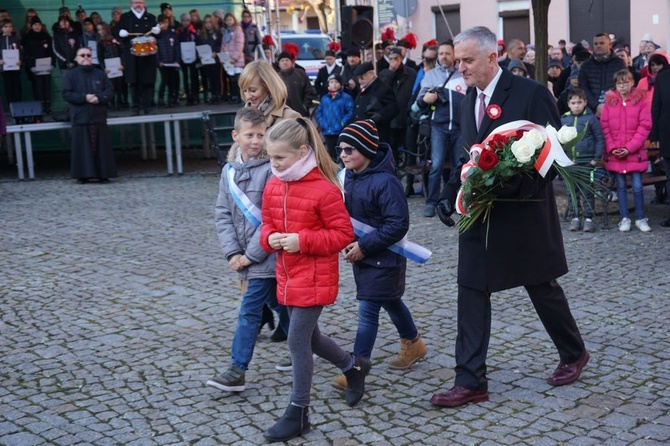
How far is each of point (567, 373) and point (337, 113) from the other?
371 inches

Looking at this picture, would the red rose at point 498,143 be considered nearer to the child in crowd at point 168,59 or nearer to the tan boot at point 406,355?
the tan boot at point 406,355

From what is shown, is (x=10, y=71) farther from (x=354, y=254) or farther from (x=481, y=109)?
(x=481, y=109)

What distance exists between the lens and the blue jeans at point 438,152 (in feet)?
38.7

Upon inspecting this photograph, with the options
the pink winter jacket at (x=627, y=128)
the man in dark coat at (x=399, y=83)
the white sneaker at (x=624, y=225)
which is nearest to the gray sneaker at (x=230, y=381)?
→ the white sneaker at (x=624, y=225)

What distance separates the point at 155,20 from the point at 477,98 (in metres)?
13.4

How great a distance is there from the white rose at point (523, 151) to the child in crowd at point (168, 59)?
14061 millimetres

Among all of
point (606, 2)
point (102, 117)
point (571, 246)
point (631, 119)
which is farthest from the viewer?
point (606, 2)

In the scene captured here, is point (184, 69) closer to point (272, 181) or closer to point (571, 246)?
point (571, 246)

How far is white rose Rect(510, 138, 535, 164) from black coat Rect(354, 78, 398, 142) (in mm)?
8533

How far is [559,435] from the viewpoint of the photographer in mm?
4910

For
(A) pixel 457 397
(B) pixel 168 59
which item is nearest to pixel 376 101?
(B) pixel 168 59

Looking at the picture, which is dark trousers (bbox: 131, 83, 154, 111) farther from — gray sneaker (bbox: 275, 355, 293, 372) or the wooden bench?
gray sneaker (bbox: 275, 355, 293, 372)

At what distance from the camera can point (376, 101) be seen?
1348 cm

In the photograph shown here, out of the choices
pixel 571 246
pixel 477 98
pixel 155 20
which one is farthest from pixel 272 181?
pixel 155 20
